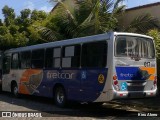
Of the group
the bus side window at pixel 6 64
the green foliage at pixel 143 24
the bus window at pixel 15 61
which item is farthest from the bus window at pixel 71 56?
the bus side window at pixel 6 64

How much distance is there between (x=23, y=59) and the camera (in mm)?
19391

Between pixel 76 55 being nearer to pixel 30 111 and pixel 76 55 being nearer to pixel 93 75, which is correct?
pixel 93 75

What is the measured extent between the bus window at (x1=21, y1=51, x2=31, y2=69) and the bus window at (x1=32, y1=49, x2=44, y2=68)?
1.74 feet

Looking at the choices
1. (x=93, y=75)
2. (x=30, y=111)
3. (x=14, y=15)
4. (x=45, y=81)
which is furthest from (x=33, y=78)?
(x=14, y=15)

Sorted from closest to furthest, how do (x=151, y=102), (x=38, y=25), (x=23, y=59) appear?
(x=151, y=102)
(x=23, y=59)
(x=38, y=25)

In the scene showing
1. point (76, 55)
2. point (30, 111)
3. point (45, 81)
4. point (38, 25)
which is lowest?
point (30, 111)

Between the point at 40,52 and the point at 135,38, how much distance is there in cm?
545

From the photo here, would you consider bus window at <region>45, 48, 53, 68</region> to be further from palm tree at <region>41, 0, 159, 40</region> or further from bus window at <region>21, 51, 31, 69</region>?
palm tree at <region>41, 0, 159, 40</region>

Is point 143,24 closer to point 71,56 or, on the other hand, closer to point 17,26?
point 71,56

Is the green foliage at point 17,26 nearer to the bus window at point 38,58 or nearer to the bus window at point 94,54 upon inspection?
the bus window at point 38,58

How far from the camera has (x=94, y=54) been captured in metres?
13.5

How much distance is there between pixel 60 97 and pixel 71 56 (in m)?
1.96

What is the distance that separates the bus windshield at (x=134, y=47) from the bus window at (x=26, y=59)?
22.2ft

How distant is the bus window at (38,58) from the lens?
57.0 feet
